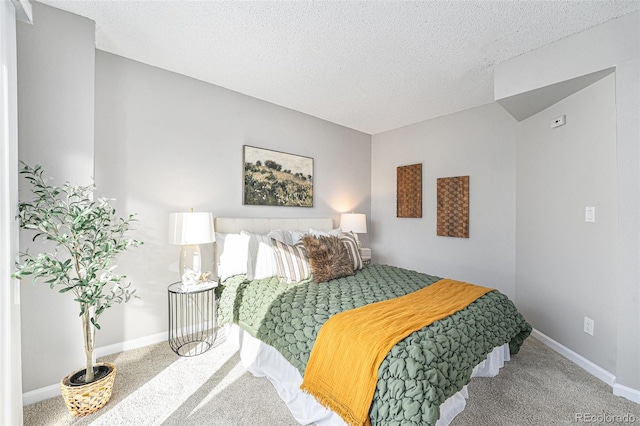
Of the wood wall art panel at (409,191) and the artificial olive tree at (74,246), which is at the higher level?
the wood wall art panel at (409,191)

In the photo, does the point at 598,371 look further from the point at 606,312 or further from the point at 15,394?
the point at 15,394

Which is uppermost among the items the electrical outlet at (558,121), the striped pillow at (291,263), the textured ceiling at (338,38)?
the textured ceiling at (338,38)

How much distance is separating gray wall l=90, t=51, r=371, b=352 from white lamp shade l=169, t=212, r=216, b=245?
0.32m

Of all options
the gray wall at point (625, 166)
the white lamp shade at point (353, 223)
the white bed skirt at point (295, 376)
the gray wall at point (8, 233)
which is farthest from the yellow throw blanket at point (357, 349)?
the white lamp shade at point (353, 223)

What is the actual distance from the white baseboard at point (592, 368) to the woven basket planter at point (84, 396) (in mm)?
3478

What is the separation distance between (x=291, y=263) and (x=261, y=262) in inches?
11.4

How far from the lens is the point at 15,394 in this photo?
5.15 ft

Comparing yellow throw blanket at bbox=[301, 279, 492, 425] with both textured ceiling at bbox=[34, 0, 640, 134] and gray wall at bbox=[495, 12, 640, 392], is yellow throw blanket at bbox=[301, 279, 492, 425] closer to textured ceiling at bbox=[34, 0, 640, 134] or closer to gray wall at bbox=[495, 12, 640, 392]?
gray wall at bbox=[495, 12, 640, 392]

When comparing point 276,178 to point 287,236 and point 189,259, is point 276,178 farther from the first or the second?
point 189,259

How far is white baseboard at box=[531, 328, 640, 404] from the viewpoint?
1983mm

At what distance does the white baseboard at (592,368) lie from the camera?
198 cm

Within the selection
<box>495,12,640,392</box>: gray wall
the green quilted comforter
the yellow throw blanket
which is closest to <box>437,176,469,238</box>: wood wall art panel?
the green quilted comforter

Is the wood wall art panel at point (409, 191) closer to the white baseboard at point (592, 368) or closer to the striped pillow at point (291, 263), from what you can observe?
the white baseboard at point (592, 368)

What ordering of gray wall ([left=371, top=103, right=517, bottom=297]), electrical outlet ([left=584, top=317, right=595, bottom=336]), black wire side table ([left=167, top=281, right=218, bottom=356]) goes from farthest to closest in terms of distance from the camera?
gray wall ([left=371, top=103, right=517, bottom=297]), black wire side table ([left=167, top=281, right=218, bottom=356]), electrical outlet ([left=584, top=317, right=595, bottom=336])
